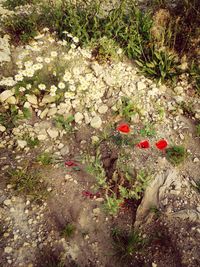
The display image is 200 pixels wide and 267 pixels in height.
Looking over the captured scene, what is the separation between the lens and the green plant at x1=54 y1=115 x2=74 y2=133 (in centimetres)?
459

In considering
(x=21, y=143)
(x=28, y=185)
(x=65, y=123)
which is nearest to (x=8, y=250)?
(x=28, y=185)

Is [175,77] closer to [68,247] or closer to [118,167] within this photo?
[118,167]

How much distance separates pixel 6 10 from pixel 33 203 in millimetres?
4041

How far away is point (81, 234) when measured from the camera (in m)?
3.71

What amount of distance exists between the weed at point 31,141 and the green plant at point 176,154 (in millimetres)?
1854

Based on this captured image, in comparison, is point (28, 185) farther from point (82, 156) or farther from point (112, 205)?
point (112, 205)

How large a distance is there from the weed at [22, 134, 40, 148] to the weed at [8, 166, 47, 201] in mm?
499

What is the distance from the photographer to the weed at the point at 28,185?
3.92 m

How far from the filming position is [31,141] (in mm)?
4426

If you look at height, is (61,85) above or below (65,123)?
above

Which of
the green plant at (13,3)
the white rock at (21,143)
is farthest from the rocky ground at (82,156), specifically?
the green plant at (13,3)

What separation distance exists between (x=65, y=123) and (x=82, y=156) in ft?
1.96

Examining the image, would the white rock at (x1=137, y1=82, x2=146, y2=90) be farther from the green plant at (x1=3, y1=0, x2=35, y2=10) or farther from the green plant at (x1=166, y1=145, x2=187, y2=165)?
the green plant at (x1=3, y1=0, x2=35, y2=10)

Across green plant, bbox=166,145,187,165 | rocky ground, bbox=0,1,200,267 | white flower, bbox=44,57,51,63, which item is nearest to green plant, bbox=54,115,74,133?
rocky ground, bbox=0,1,200,267
